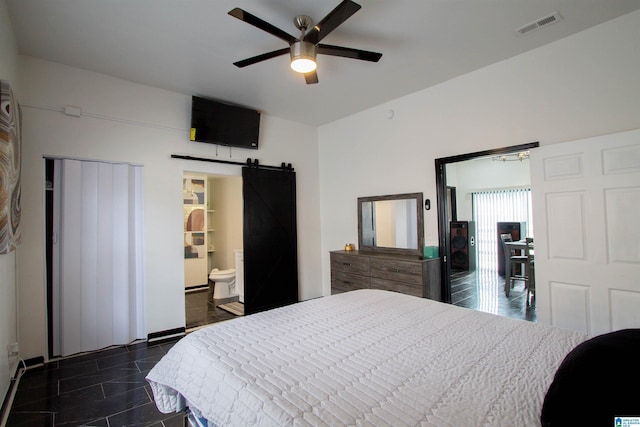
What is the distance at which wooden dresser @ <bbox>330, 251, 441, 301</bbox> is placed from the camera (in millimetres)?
3287

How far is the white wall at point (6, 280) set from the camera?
200 centimetres

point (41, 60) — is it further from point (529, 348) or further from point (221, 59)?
point (529, 348)

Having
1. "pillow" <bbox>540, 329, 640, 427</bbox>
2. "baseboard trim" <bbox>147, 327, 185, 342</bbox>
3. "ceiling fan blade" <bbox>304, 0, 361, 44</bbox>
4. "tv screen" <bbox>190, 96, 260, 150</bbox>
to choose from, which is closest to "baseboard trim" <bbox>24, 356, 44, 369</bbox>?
"baseboard trim" <bbox>147, 327, 185, 342</bbox>

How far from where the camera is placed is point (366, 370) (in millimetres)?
1201

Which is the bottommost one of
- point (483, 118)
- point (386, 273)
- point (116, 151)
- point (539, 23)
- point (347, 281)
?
point (347, 281)

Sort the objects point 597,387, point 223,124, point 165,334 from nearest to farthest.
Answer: point 597,387
point 165,334
point 223,124

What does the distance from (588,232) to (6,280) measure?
4.60 metres

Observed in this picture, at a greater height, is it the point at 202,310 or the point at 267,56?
the point at 267,56

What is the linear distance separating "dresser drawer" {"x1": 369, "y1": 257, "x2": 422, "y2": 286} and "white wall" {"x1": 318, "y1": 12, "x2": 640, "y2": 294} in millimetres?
496

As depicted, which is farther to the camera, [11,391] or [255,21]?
[11,391]

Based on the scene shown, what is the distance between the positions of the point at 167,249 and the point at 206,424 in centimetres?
249

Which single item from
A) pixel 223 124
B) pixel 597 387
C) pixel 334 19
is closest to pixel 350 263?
pixel 223 124

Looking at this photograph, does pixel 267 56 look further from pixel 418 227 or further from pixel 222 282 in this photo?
pixel 222 282

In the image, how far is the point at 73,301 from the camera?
2.96m
